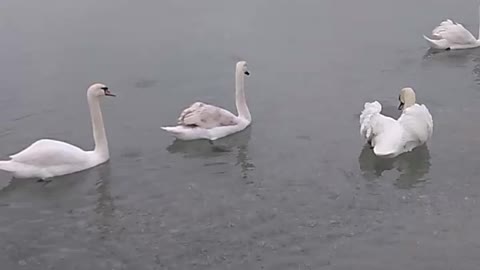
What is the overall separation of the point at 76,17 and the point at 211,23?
1820 millimetres

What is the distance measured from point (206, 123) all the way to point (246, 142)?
367 millimetres

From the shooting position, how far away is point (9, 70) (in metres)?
8.32

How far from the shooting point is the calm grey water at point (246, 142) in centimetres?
473

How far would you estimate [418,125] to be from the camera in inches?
238

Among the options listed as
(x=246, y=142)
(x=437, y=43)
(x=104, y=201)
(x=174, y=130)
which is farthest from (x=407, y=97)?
(x=104, y=201)

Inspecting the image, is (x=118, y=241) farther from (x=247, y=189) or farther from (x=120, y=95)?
(x=120, y=95)

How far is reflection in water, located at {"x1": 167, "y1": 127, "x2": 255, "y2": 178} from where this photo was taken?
6309mm

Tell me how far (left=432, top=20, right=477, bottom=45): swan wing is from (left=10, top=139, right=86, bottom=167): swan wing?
15.3 ft

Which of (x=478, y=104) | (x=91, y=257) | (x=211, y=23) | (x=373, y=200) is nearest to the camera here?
(x=91, y=257)

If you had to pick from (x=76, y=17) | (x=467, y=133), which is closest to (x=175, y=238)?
(x=467, y=133)

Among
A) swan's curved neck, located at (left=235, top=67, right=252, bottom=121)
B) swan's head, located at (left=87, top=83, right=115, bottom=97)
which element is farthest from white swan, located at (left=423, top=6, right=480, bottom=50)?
swan's head, located at (left=87, top=83, right=115, bottom=97)

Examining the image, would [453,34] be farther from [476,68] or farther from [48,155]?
[48,155]

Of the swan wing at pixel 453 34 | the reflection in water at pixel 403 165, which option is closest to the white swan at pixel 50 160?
the reflection in water at pixel 403 165

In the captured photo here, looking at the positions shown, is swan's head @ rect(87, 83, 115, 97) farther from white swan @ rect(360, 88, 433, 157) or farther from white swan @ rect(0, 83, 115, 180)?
white swan @ rect(360, 88, 433, 157)
